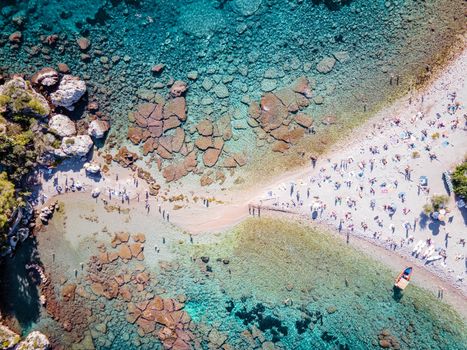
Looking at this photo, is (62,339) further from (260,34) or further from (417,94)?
(417,94)

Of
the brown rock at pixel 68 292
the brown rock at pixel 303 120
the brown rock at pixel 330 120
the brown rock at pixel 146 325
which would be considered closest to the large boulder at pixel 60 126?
the brown rock at pixel 68 292

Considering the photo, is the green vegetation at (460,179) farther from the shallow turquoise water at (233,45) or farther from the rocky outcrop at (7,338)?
the rocky outcrop at (7,338)

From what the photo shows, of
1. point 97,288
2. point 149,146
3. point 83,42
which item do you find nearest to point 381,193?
point 149,146

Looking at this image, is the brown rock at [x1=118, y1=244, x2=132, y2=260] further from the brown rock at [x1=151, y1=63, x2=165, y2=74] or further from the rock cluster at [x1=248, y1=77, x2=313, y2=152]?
the brown rock at [x1=151, y1=63, x2=165, y2=74]

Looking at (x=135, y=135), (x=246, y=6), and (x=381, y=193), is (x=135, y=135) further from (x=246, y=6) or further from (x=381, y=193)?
(x=381, y=193)

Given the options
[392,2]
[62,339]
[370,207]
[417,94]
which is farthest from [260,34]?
[62,339]

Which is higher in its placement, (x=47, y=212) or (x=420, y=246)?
(x=47, y=212)

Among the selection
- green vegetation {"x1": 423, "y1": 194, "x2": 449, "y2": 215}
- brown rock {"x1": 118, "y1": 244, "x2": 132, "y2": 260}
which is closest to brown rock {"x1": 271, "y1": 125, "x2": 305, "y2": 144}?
green vegetation {"x1": 423, "y1": 194, "x2": 449, "y2": 215}
